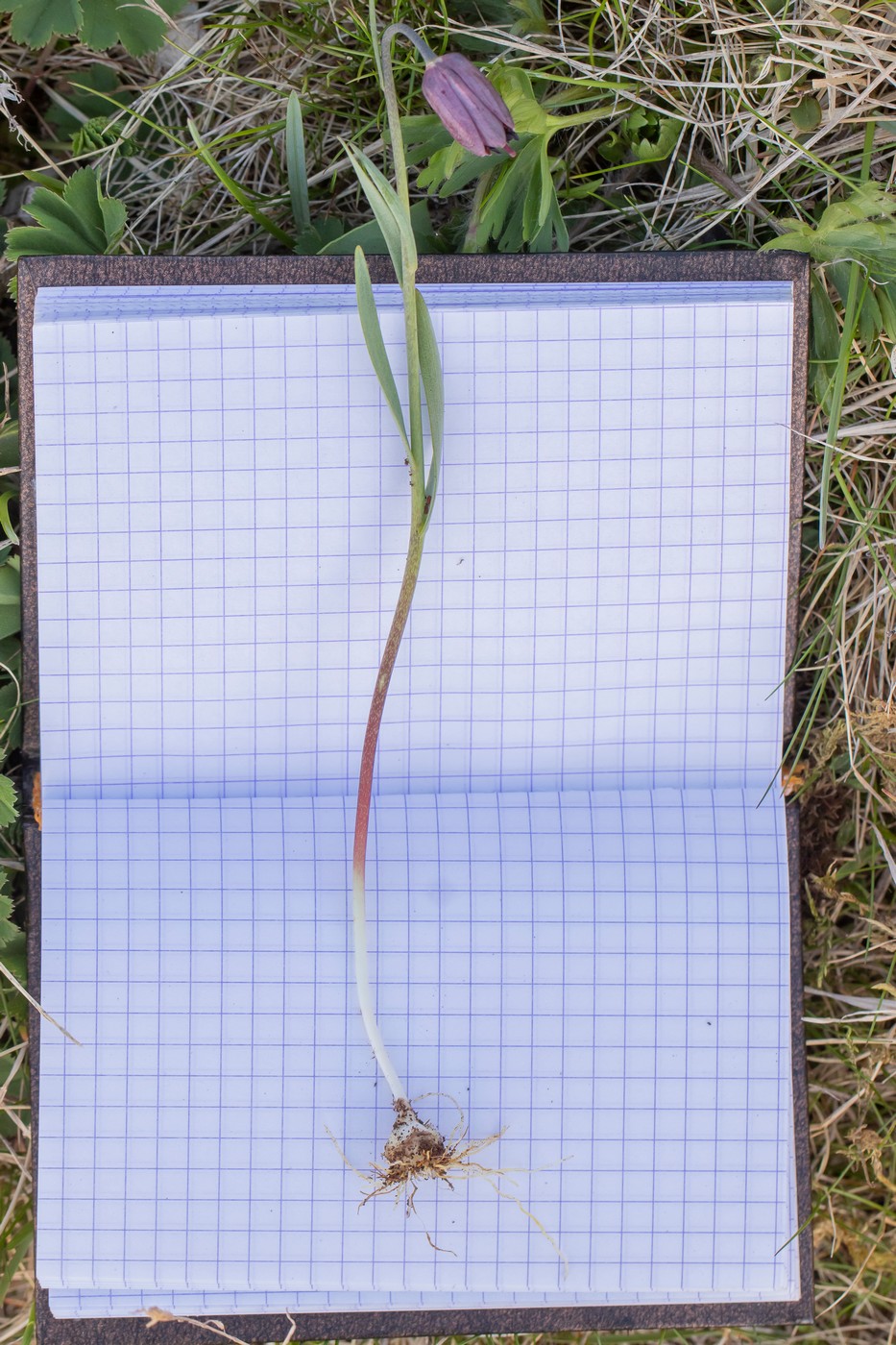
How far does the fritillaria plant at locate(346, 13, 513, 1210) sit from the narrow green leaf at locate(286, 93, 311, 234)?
0.11 m

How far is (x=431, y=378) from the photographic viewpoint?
92 centimetres

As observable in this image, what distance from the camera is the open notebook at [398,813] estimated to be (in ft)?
3.24

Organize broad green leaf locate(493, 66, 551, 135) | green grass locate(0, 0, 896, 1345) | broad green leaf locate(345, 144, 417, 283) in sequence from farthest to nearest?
green grass locate(0, 0, 896, 1345) → broad green leaf locate(493, 66, 551, 135) → broad green leaf locate(345, 144, 417, 283)

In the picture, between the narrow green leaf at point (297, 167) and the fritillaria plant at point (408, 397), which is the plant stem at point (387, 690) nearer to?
the fritillaria plant at point (408, 397)

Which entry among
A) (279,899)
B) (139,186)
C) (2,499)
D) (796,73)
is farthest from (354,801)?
(796,73)

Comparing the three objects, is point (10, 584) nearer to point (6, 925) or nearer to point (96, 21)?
point (6, 925)

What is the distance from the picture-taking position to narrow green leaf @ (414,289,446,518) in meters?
0.91

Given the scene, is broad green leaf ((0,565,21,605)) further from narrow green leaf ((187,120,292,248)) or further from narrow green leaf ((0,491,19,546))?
narrow green leaf ((187,120,292,248))

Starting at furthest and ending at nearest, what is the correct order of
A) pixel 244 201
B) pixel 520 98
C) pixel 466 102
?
pixel 244 201, pixel 520 98, pixel 466 102

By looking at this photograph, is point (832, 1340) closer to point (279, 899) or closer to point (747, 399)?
point (279, 899)

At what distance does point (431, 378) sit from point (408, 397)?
0.18ft

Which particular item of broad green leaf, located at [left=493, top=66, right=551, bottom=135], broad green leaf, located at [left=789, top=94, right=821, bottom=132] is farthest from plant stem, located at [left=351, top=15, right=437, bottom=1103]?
broad green leaf, located at [left=789, top=94, right=821, bottom=132]

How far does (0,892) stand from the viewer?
106 cm

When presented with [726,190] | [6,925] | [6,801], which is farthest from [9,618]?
[726,190]
